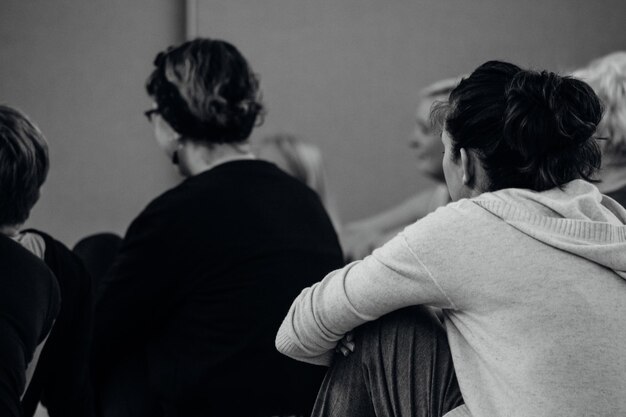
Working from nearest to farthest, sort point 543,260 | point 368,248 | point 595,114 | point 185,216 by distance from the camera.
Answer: point 543,260, point 595,114, point 185,216, point 368,248

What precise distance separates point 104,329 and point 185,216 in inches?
12.9

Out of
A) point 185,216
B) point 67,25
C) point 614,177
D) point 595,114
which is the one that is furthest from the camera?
point 67,25

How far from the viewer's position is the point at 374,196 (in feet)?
13.9

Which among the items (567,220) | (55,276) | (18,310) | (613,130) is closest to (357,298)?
(567,220)

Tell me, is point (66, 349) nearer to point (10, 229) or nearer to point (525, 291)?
point (10, 229)

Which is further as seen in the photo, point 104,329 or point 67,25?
point 67,25

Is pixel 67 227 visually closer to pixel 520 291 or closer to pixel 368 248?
pixel 368 248

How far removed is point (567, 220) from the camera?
148 cm

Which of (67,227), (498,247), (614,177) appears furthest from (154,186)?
(498,247)

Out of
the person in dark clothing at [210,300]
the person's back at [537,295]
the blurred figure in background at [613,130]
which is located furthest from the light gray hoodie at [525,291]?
the blurred figure in background at [613,130]

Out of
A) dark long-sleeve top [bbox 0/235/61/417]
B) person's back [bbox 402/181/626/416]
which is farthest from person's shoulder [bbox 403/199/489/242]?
dark long-sleeve top [bbox 0/235/61/417]

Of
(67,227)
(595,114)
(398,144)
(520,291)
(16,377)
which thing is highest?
(595,114)

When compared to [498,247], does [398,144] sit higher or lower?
→ lower

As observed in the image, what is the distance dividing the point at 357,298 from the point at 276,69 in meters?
2.67
